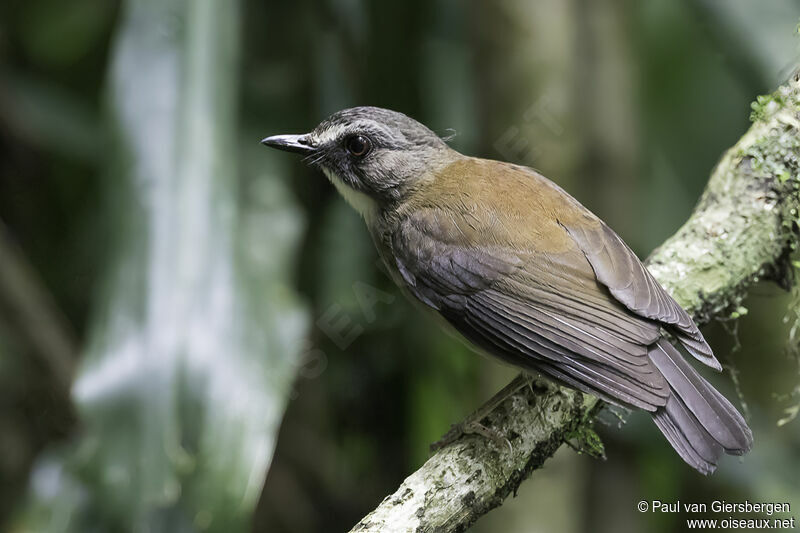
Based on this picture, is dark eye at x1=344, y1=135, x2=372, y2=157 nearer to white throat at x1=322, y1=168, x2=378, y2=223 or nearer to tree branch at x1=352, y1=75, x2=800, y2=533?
white throat at x1=322, y1=168, x2=378, y2=223

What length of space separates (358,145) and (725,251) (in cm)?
121

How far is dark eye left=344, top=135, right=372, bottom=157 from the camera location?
273cm

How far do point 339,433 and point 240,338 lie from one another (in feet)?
5.22

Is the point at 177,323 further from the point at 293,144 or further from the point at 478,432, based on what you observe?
the point at 478,432

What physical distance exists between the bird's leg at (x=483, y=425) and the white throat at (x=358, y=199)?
2.70 ft

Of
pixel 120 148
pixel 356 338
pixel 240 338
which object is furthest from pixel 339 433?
pixel 120 148

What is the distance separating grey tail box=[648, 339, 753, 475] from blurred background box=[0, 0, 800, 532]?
498mm

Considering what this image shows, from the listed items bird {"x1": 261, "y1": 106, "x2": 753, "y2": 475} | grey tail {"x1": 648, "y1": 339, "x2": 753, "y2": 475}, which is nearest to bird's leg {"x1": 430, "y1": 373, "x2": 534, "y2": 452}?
bird {"x1": 261, "y1": 106, "x2": 753, "y2": 475}

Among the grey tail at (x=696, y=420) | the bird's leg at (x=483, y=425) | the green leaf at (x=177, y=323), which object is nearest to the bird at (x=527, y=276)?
the grey tail at (x=696, y=420)

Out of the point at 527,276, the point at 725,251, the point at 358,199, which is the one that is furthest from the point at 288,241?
the point at 725,251

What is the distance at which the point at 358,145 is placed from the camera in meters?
2.74

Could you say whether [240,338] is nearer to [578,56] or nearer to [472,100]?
[472,100]

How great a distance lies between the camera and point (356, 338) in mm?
3723

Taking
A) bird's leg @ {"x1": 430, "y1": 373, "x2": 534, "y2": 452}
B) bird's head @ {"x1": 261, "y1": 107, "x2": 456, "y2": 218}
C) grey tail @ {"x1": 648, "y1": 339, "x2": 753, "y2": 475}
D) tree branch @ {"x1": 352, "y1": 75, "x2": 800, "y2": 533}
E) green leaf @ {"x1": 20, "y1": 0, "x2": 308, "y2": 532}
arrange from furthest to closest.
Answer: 1. bird's head @ {"x1": 261, "y1": 107, "x2": 456, "y2": 218}
2. green leaf @ {"x1": 20, "y1": 0, "x2": 308, "y2": 532}
3. tree branch @ {"x1": 352, "y1": 75, "x2": 800, "y2": 533}
4. bird's leg @ {"x1": 430, "y1": 373, "x2": 534, "y2": 452}
5. grey tail @ {"x1": 648, "y1": 339, "x2": 753, "y2": 475}
